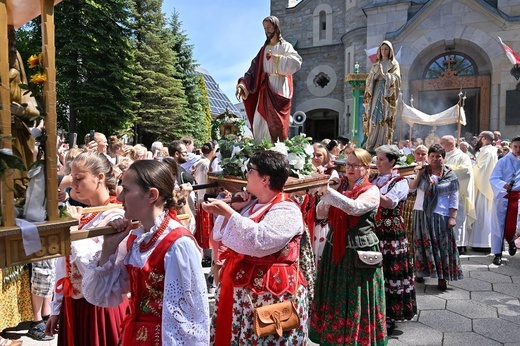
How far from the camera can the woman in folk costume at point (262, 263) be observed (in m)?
2.70

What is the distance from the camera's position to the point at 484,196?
8531mm

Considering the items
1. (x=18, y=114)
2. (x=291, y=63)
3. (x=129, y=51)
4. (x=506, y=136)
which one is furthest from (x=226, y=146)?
(x=129, y=51)

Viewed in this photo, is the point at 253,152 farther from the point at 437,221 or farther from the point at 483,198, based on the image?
the point at 483,198

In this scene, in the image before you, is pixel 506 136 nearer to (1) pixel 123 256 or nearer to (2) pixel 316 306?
→ (2) pixel 316 306

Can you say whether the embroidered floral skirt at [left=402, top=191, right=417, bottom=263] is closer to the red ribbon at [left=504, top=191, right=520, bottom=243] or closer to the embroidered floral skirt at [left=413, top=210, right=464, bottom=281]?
the embroidered floral skirt at [left=413, top=210, right=464, bottom=281]

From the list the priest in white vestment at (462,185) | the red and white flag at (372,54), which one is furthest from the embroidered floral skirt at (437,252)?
the red and white flag at (372,54)

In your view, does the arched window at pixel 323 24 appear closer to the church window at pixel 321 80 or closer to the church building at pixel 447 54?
the church window at pixel 321 80

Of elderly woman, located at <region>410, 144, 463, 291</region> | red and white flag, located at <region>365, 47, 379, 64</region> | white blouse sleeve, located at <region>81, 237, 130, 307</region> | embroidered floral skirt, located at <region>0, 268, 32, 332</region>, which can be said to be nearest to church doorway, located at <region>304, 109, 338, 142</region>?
red and white flag, located at <region>365, 47, 379, 64</region>

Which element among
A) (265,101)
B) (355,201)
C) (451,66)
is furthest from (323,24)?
(355,201)

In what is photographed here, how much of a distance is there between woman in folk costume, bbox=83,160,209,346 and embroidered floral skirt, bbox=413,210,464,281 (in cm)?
470

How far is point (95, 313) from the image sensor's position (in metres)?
2.66

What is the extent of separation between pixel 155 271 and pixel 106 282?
1.18 feet

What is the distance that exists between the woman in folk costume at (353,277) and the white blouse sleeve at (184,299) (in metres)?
1.84

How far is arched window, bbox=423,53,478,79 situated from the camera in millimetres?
18578
